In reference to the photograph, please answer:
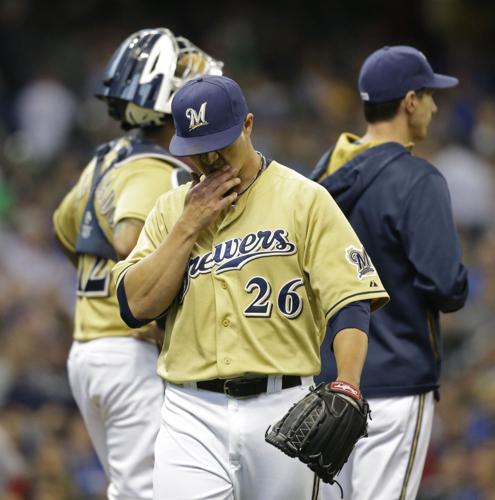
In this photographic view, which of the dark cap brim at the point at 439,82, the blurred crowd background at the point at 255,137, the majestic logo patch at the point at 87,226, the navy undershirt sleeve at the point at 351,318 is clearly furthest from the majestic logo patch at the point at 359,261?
the blurred crowd background at the point at 255,137

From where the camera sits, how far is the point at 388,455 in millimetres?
5465

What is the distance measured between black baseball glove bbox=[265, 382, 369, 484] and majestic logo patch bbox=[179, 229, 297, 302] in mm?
524

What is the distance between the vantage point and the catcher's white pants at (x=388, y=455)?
17.9 feet

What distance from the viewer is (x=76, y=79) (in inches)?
608

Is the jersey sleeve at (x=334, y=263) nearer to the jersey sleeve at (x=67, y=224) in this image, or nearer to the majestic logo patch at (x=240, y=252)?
the majestic logo patch at (x=240, y=252)

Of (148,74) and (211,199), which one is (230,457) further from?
(148,74)

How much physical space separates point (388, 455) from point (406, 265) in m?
0.80

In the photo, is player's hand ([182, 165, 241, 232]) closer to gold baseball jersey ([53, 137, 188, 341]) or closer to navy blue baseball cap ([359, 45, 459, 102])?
gold baseball jersey ([53, 137, 188, 341])

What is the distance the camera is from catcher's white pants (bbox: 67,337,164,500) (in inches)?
225

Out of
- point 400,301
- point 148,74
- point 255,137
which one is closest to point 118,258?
point 148,74

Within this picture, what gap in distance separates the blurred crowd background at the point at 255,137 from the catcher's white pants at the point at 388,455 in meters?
2.92

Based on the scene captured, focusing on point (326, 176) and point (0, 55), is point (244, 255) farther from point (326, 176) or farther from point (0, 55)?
point (0, 55)

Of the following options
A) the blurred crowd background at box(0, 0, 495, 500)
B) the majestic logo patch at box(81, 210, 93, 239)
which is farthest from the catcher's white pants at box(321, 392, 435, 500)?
the blurred crowd background at box(0, 0, 495, 500)

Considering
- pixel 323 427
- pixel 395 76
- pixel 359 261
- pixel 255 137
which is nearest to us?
pixel 323 427
